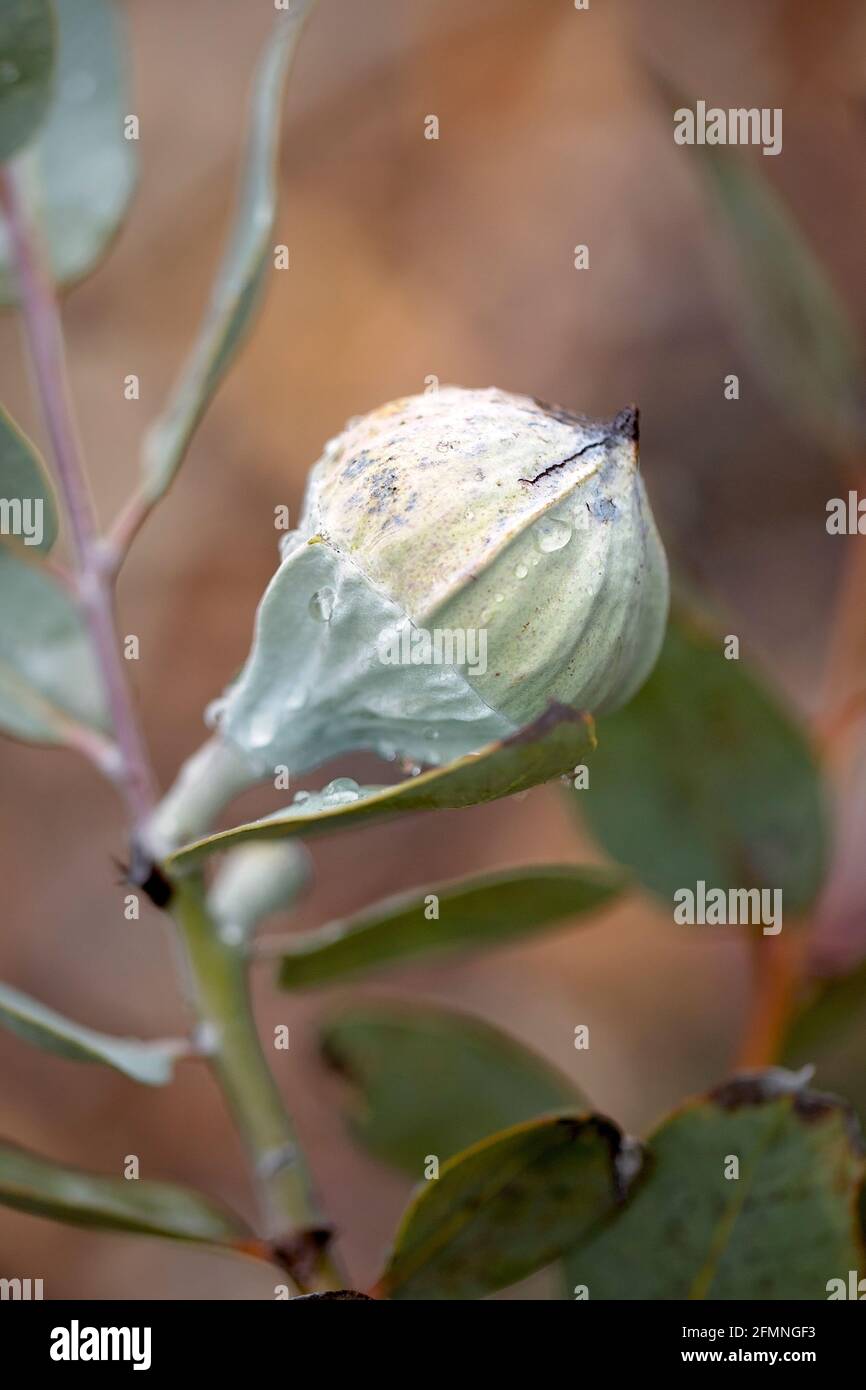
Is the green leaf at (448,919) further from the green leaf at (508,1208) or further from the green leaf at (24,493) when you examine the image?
the green leaf at (24,493)

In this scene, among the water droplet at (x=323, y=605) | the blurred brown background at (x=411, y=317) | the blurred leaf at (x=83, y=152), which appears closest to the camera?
the water droplet at (x=323, y=605)

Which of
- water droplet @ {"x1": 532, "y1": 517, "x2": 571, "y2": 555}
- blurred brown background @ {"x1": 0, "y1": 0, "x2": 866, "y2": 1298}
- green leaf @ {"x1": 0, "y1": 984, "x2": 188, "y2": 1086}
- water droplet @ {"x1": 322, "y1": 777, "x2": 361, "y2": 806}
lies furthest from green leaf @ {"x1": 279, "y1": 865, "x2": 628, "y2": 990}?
blurred brown background @ {"x1": 0, "y1": 0, "x2": 866, "y2": 1298}

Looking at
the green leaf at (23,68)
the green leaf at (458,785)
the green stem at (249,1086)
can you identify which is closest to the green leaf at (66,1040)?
the green stem at (249,1086)

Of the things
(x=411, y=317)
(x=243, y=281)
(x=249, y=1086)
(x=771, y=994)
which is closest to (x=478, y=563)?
Result: (x=243, y=281)

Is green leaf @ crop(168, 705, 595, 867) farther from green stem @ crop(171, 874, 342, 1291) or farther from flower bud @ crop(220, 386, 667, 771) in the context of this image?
green stem @ crop(171, 874, 342, 1291)

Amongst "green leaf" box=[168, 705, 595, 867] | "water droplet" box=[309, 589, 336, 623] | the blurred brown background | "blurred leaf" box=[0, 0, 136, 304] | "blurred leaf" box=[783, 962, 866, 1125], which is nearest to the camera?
"green leaf" box=[168, 705, 595, 867]

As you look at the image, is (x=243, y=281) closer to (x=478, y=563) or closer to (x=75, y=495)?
(x=75, y=495)
